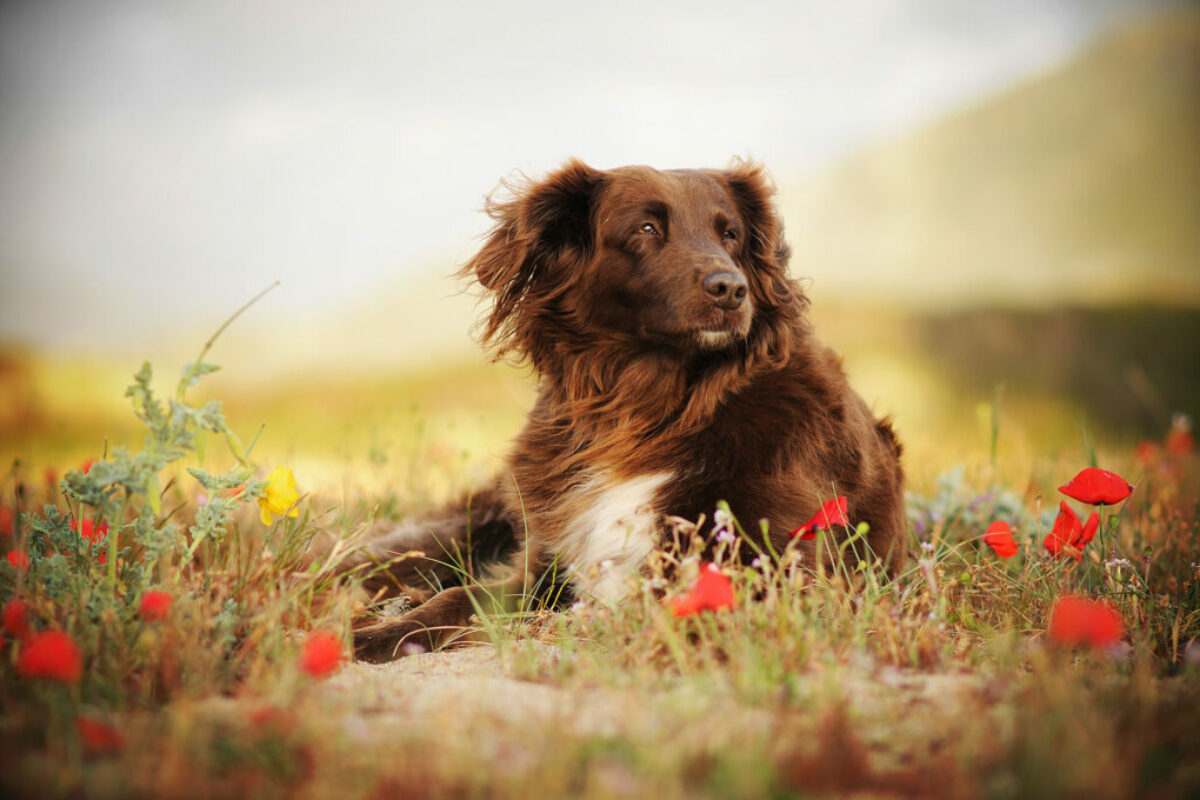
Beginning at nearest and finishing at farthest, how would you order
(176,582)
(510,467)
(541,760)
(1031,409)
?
(541,760)
(176,582)
(510,467)
(1031,409)

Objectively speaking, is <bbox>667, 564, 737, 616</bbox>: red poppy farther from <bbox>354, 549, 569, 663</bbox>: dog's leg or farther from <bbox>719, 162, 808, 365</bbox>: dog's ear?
<bbox>719, 162, 808, 365</bbox>: dog's ear

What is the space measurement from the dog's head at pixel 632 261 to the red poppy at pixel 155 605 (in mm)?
1770

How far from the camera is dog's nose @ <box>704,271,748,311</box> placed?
2.99 meters

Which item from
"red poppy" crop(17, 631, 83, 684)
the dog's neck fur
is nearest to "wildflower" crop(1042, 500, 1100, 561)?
the dog's neck fur

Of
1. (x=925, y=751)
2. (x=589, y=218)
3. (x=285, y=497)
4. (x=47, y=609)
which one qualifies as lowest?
(x=925, y=751)

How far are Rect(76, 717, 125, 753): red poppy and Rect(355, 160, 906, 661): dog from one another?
44.2 inches

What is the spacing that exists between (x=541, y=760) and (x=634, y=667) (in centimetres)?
74

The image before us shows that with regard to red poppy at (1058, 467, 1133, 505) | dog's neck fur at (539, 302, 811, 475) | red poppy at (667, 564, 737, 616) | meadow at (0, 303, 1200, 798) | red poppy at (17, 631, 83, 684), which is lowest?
meadow at (0, 303, 1200, 798)

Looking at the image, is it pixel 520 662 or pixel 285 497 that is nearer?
pixel 520 662

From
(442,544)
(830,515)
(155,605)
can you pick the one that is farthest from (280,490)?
(830,515)

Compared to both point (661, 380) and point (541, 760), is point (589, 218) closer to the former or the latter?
point (661, 380)

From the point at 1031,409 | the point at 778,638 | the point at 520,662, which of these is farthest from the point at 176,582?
the point at 1031,409

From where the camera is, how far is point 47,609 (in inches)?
89.1

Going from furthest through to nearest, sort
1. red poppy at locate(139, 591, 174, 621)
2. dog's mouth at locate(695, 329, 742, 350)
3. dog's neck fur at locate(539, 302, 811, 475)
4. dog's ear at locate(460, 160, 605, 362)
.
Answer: dog's ear at locate(460, 160, 605, 362), dog's neck fur at locate(539, 302, 811, 475), dog's mouth at locate(695, 329, 742, 350), red poppy at locate(139, 591, 174, 621)
